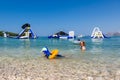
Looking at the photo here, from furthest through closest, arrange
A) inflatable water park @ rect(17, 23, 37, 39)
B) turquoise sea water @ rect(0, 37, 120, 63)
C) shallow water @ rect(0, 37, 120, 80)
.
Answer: inflatable water park @ rect(17, 23, 37, 39), turquoise sea water @ rect(0, 37, 120, 63), shallow water @ rect(0, 37, 120, 80)

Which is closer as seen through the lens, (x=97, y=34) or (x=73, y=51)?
(x=73, y=51)

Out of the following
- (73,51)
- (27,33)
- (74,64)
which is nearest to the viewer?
(74,64)

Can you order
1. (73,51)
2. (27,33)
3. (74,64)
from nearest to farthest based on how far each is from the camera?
(74,64)
(73,51)
(27,33)

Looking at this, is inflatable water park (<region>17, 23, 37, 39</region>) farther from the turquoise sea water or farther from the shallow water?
the shallow water

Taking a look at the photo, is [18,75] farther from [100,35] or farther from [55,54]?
[100,35]

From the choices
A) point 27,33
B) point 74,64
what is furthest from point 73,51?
point 27,33

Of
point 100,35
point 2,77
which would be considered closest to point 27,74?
point 2,77

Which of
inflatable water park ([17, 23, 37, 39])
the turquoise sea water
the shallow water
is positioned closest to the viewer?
Answer: the shallow water

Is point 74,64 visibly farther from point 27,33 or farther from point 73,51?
point 27,33

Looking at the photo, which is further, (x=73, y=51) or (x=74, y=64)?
(x=73, y=51)

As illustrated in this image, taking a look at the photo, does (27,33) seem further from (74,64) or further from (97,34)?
(74,64)

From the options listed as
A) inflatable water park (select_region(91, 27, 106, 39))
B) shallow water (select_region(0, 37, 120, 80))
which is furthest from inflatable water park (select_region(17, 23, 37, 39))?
shallow water (select_region(0, 37, 120, 80))

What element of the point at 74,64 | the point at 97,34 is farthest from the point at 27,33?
the point at 74,64

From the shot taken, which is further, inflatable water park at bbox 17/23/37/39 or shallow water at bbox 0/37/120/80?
inflatable water park at bbox 17/23/37/39
